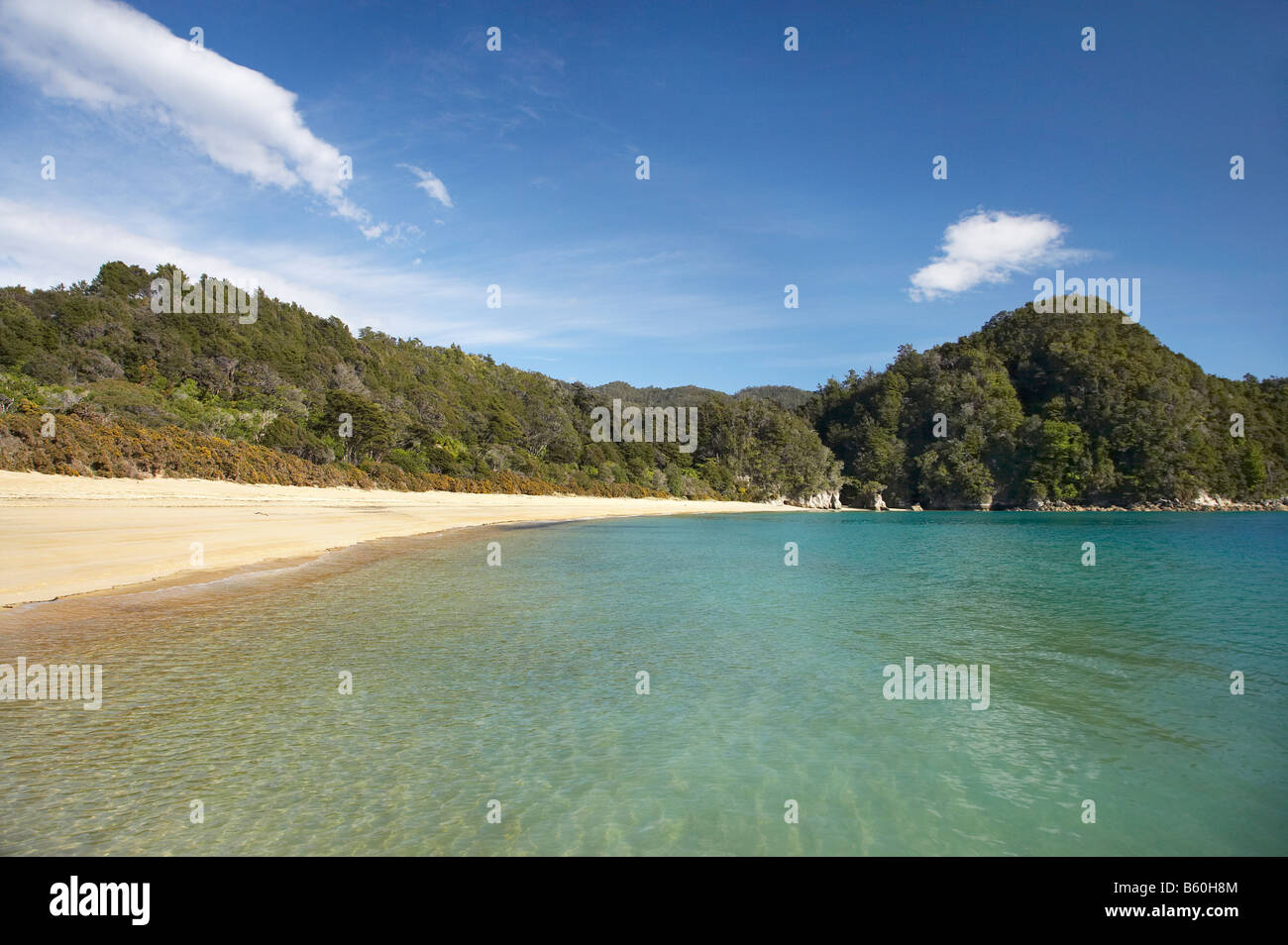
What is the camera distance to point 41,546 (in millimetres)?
13516

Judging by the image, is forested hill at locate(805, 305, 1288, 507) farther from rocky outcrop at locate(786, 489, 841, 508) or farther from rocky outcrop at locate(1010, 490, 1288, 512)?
rocky outcrop at locate(786, 489, 841, 508)

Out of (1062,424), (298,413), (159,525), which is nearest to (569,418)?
(298,413)

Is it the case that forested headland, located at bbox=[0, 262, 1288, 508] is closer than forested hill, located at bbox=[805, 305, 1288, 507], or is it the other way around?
forested headland, located at bbox=[0, 262, 1288, 508]

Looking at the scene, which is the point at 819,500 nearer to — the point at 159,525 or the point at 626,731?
the point at 159,525

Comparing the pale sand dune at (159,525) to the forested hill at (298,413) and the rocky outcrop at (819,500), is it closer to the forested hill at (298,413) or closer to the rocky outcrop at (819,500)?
the forested hill at (298,413)

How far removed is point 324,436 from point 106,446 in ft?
74.8

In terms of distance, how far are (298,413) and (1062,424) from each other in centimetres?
9864

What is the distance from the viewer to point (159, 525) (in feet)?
62.3

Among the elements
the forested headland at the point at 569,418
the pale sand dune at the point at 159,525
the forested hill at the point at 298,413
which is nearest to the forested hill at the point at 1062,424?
the forested headland at the point at 569,418

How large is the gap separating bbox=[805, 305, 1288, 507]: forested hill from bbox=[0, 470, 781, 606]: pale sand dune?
87.3 metres

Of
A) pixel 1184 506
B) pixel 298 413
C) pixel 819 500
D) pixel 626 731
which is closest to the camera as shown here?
pixel 626 731

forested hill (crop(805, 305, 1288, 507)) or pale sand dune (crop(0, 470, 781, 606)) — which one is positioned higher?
forested hill (crop(805, 305, 1288, 507))

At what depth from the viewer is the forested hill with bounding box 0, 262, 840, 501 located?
30656mm

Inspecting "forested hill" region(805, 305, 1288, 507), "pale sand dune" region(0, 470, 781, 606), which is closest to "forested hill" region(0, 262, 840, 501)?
"pale sand dune" region(0, 470, 781, 606)
